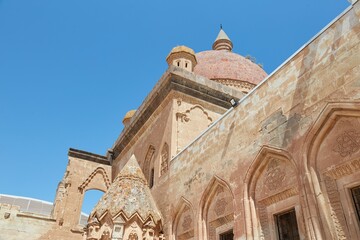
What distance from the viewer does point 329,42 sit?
174 inches

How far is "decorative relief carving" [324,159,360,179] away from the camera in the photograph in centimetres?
380

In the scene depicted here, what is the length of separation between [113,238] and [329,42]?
211 inches

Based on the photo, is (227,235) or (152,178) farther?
(152,178)

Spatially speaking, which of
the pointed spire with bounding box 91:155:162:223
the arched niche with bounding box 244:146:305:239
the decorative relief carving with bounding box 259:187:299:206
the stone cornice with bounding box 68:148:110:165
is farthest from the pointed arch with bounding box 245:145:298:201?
the stone cornice with bounding box 68:148:110:165

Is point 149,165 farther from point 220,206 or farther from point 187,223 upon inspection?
point 220,206

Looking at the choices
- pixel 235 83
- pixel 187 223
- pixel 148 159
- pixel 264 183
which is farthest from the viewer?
pixel 235 83

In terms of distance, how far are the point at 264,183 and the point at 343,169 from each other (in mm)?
1419

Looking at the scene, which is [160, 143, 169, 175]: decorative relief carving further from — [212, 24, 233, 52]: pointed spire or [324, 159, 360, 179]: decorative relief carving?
[212, 24, 233, 52]: pointed spire

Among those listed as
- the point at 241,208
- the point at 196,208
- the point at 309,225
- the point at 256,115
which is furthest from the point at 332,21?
the point at 196,208

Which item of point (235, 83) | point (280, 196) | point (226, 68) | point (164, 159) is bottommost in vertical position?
point (280, 196)

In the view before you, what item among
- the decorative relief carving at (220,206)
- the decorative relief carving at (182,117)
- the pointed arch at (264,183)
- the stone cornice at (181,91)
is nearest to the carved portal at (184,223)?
the decorative relief carving at (220,206)

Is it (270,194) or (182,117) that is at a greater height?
(182,117)

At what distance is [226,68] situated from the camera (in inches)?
628

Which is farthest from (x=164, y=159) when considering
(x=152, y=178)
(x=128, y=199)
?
(x=128, y=199)
